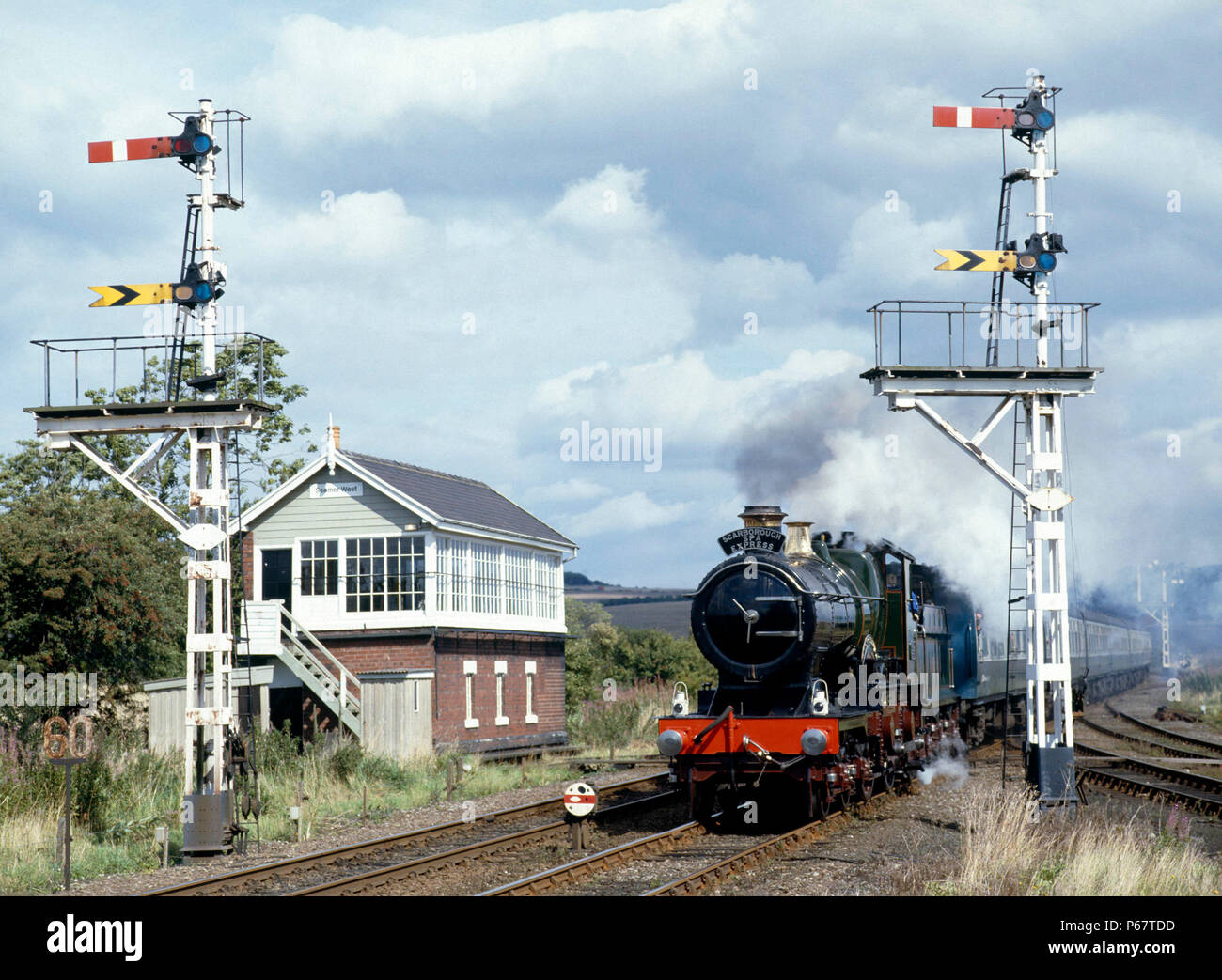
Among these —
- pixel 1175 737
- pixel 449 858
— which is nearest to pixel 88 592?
pixel 449 858

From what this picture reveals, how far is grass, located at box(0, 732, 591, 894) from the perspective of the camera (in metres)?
14.2

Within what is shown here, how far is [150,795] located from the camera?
1747 centimetres

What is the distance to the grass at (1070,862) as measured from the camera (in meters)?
10.6

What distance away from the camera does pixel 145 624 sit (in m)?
23.6

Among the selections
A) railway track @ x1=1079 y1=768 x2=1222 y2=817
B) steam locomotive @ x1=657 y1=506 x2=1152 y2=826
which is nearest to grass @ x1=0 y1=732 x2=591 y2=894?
steam locomotive @ x1=657 y1=506 x2=1152 y2=826

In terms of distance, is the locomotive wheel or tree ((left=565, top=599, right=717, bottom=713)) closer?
the locomotive wheel

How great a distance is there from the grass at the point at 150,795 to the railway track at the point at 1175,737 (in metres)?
13.5

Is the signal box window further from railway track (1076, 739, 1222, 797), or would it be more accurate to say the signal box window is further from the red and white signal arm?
railway track (1076, 739, 1222, 797)

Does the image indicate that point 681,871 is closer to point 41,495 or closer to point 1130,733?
point 41,495

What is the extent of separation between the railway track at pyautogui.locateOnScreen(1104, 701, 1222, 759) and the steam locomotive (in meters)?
10.0

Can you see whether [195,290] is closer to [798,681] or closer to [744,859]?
[798,681]
